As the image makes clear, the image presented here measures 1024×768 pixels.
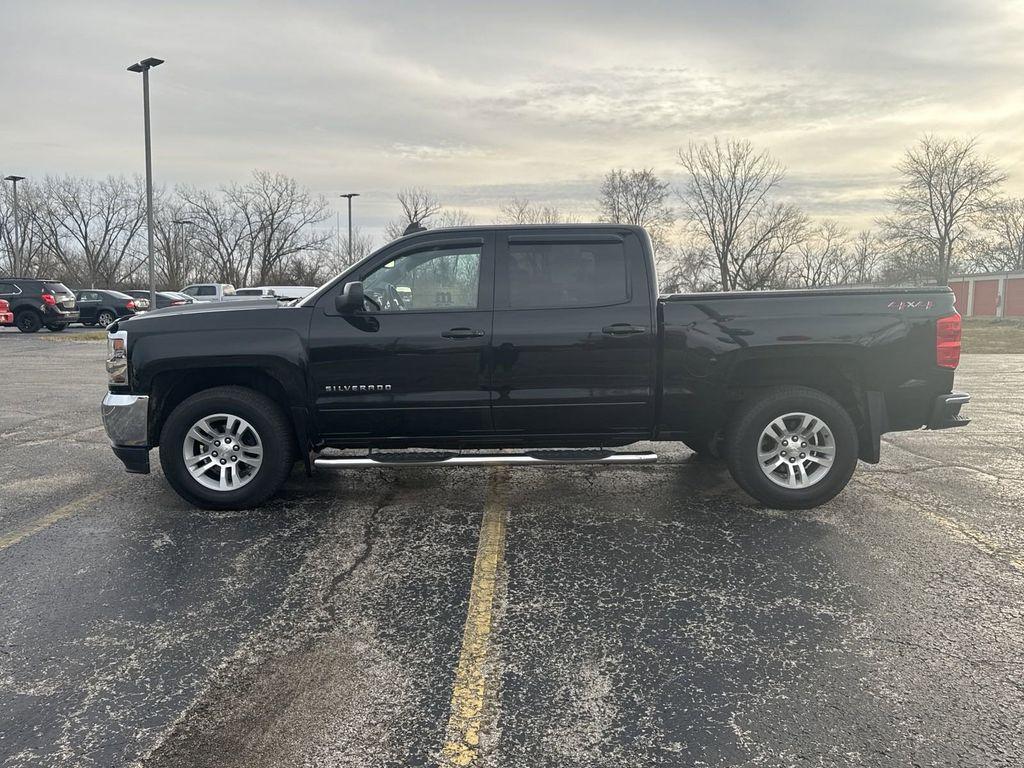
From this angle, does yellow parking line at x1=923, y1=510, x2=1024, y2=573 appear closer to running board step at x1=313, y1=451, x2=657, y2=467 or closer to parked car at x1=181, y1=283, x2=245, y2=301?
running board step at x1=313, y1=451, x2=657, y2=467

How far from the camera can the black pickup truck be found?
15.6 feet

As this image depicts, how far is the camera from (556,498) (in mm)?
5285

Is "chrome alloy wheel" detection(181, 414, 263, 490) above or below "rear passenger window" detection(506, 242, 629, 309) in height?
below

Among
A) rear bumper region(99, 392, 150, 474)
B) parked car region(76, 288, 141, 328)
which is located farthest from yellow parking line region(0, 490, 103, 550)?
parked car region(76, 288, 141, 328)

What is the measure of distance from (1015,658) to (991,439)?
517 centimetres

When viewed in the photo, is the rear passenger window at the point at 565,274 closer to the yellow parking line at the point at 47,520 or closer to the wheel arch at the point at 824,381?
the wheel arch at the point at 824,381

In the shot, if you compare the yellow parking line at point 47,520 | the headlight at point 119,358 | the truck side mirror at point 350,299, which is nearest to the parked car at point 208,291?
the yellow parking line at point 47,520

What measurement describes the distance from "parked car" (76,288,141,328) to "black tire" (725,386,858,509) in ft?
99.7

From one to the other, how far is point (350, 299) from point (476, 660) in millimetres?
2567

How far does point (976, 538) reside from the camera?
4352mm

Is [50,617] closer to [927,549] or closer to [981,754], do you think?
[981,754]

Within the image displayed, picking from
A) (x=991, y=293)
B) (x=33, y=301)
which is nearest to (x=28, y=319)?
(x=33, y=301)

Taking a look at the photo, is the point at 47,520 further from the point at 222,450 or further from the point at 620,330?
the point at 620,330

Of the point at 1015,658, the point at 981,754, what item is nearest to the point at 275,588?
the point at 981,754
